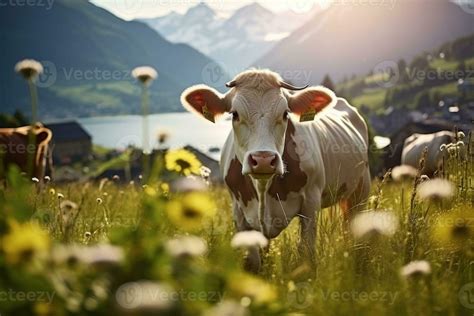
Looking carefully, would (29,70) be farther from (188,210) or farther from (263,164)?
(263,164)

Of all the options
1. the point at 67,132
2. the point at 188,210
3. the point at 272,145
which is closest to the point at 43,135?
the point at 272,145

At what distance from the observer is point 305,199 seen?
6.15m

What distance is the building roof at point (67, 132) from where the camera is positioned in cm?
12725

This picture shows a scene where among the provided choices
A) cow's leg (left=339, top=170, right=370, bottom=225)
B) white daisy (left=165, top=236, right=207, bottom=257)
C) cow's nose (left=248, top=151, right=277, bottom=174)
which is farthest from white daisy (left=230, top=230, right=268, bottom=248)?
cow's leg (left=339, top=170, right=370, bottom=225)

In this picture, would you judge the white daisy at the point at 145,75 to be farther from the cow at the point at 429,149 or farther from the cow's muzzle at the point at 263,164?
the cow at the point at 429,149

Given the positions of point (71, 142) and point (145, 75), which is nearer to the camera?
point (145, 75)

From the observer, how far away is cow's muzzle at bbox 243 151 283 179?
5.16 metres

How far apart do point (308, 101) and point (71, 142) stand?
126613mm

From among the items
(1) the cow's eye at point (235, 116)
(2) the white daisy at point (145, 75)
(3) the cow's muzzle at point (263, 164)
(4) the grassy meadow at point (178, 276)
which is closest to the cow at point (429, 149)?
(1) the cow's eye at point (235, 116)

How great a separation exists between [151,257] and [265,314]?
0.54 meters

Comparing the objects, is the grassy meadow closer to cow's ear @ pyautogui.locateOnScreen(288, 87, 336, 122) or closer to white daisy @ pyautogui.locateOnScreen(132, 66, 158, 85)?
white daisy @ pyautogui.locateOnScreen(132, 66, 158, 85)

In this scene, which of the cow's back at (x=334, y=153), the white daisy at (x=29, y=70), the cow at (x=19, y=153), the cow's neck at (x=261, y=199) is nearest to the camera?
the white daisy at (x=29, y=70)

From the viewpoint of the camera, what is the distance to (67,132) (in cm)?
12925

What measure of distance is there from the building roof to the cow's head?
125339 mm
